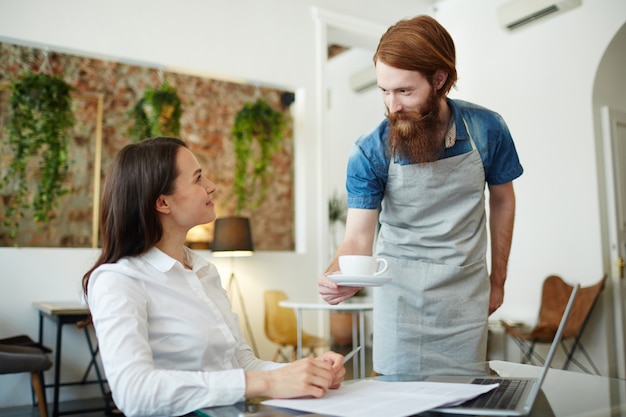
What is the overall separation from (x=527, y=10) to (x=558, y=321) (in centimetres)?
249

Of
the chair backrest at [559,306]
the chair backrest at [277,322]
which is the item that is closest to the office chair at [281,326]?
the chair backrest at [277,322]

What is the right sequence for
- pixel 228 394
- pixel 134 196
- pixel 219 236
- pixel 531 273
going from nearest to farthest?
pixel 228 394 < pixel 134 196 < pixel 219 236 < pixel 531 273

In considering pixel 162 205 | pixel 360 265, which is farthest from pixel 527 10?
pixel 162 205

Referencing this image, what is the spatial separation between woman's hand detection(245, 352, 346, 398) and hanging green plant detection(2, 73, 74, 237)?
3.61 metres

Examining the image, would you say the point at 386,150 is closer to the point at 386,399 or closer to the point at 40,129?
the point at 386,399

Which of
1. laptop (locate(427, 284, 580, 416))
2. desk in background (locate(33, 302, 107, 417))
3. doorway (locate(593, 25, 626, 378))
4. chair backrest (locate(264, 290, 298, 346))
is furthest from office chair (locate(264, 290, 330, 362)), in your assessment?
laptop (locate(427, 284, 580, 416))

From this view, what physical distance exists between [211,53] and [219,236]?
4.89ft

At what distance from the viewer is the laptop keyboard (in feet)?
2.97

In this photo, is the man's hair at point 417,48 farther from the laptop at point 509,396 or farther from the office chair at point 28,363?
the office chair at point 28,363

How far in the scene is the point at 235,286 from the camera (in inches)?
190

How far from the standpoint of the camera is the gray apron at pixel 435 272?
1556mm

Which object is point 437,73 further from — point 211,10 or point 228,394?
point 211,10

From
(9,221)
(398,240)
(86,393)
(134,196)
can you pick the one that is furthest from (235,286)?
(134,196)

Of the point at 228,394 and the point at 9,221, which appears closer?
the point at 228,394
